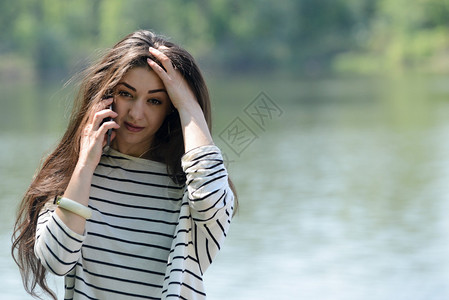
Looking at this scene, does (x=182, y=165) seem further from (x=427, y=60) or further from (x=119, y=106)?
(x=427, y=60)

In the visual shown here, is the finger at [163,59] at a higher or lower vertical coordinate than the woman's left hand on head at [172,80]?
higher

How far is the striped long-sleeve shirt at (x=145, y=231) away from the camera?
188cm

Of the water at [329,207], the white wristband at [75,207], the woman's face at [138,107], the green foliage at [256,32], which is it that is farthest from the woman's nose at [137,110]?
the green foliage at [256,32]

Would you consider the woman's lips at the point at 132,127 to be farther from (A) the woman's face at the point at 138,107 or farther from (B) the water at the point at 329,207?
(B) the water at the point at 329,207

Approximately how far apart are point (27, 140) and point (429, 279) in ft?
41.5

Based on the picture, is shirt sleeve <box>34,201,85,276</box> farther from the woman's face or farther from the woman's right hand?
the woman's face

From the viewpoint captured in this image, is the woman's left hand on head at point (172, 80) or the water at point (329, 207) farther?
the water at point (329, 207)

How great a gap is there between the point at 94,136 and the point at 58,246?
247 millimetres

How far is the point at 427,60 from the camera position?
56094mm

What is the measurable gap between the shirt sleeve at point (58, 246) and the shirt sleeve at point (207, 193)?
247 millimetres

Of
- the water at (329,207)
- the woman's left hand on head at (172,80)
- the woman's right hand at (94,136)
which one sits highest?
the water at (329,207)

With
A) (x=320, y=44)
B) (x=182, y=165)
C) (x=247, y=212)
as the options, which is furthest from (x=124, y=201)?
(x=320, y=44)

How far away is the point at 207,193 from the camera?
187 centimetres

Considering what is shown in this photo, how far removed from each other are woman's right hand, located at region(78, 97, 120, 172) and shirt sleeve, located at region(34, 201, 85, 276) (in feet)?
0.45
